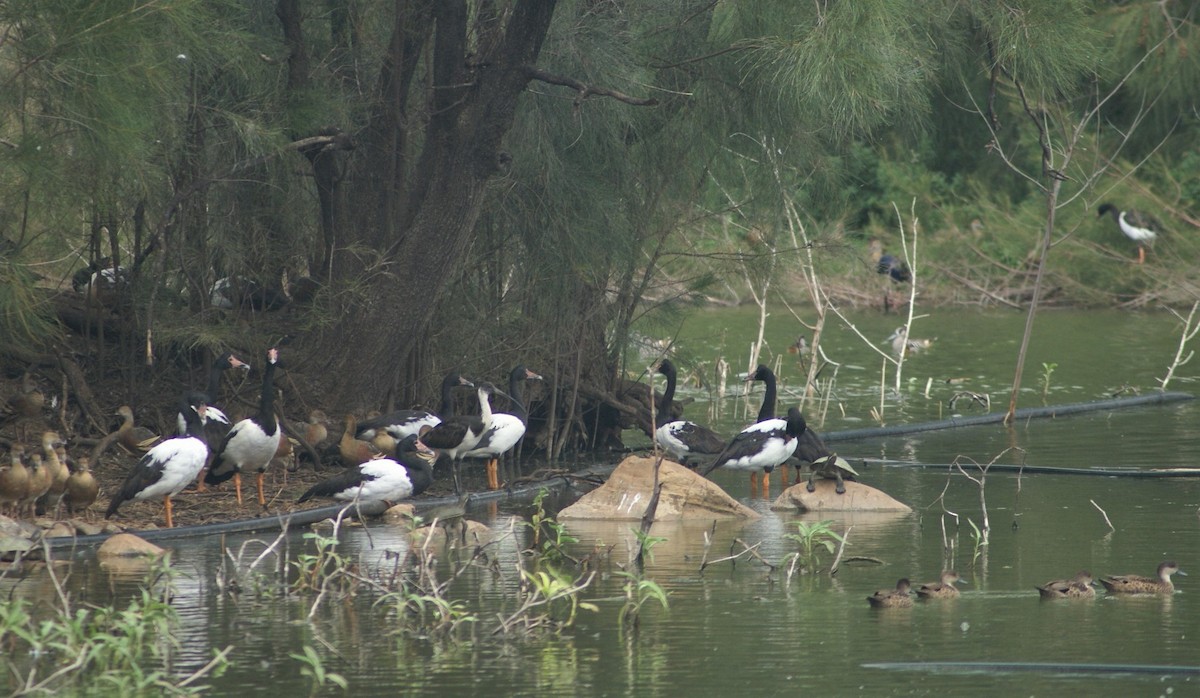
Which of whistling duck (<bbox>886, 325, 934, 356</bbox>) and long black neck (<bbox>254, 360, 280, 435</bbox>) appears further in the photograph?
whistling duck (<bbox>886, 325, 934, 356</bbox>)

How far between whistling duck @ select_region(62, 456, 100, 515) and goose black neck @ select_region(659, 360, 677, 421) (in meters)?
5.02

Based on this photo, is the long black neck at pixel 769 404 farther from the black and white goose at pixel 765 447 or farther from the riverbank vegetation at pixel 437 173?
the riverbank vegetation at pixel 437 173

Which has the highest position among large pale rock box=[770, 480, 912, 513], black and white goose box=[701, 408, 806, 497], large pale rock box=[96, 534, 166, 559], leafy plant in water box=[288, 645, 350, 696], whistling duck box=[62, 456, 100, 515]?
black and white goose box=[701, 408, 806, 497]

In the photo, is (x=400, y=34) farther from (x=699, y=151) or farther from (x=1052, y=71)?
(x=1052, y=71)

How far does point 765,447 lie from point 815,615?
4382mm

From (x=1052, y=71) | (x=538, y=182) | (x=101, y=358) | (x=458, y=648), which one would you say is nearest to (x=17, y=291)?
(x=101, y=358)

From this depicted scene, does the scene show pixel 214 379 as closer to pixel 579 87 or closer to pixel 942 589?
pixel 579 87

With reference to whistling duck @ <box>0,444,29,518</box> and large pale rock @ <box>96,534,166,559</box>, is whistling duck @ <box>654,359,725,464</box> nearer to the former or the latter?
large pale rock @ <box>96,534,166,559</box>

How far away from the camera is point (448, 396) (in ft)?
43.9

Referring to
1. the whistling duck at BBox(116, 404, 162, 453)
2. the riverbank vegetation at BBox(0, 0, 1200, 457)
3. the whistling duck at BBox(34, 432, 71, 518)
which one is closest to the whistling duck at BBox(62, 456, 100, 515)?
the whistling duck at BBox(34, 432, 71, 518)

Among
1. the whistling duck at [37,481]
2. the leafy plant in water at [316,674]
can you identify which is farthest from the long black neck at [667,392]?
the leafy plant in water at [316,674]

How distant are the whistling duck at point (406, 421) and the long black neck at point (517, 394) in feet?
1.67

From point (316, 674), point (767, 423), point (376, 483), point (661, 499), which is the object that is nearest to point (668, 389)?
point (767, 423)

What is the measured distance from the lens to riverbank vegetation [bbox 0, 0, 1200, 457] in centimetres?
1039
